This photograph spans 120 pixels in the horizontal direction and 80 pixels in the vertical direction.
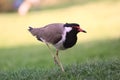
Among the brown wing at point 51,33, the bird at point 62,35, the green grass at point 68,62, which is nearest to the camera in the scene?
the bird at point 62,35

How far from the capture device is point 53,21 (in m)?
21.7

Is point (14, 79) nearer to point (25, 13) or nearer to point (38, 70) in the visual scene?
point (38, 70)

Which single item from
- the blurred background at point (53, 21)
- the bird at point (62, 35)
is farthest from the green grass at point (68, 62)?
the bird at point (62, 35)

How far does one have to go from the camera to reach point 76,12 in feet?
81.6

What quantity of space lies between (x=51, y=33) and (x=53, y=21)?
14084mm

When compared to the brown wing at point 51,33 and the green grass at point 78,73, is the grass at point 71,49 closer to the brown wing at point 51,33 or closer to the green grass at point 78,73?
the green grass at point 78,73

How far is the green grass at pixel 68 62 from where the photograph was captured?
784cm

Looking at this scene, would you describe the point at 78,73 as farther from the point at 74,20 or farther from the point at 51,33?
the point at 74,20

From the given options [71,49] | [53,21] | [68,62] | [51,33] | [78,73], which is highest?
[51,33]

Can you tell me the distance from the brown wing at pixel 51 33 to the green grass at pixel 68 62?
0.61 metres

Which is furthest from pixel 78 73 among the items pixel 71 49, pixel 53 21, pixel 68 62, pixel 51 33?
pixel 53 21

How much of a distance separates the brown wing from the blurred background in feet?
8.33

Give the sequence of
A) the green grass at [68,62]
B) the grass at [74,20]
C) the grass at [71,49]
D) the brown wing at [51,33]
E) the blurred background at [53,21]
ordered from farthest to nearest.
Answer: the grass at [74,20] → the blurred background at [53,21] → the grass at [71,49] → the green grass at [68,62] → the brown wing at [51,33]

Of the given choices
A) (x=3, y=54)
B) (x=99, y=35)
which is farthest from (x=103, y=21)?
(x=3, y=54)
